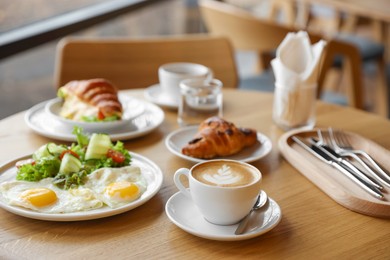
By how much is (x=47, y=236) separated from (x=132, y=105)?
74cm

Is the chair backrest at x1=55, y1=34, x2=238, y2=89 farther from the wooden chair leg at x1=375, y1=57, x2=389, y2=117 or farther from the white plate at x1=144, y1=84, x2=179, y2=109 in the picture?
the wooden chair leg at x1=375, y1=57, x2=389, y2=117

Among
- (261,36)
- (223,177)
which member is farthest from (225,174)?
(261,36)

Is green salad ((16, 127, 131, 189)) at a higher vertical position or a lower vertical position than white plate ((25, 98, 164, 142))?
higher

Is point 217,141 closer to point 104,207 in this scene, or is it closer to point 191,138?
point 191,138

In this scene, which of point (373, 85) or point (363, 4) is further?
point (373, 85)

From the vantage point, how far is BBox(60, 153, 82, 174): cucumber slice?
4.12 feet

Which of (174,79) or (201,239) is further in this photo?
(174,79)

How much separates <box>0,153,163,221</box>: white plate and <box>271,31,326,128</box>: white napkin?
0.48m

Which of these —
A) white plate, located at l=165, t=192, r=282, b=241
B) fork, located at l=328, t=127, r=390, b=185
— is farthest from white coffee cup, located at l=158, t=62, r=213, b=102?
white plate, located at l=165, t=192, r=282, b=241

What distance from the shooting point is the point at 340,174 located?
4.44ft

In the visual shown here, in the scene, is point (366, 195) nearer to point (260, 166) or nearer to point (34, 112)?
point (260, 166)

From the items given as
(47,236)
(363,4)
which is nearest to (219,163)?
(47,236)

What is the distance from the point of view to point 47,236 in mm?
1080

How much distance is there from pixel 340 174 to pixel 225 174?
36 centimetres
